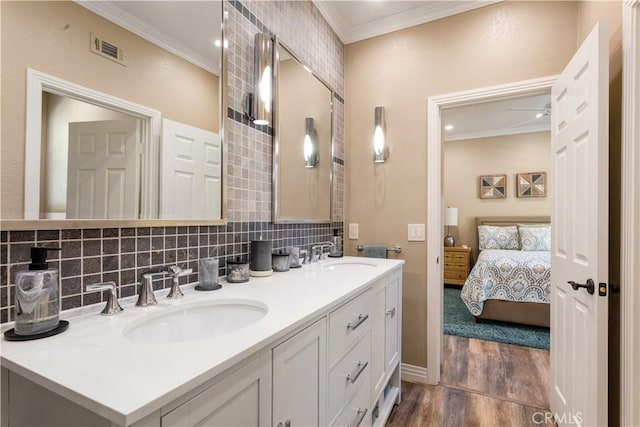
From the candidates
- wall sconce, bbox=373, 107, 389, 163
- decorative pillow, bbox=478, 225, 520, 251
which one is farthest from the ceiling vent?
decorative pillow, bbox=478, 225, 520, 251

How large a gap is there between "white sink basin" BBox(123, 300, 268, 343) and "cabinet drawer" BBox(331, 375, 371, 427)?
0.52 meters

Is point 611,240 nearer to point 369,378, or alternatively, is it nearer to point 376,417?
point 369,378

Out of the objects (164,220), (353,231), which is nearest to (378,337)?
(353,231)

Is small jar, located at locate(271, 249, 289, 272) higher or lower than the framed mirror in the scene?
lower

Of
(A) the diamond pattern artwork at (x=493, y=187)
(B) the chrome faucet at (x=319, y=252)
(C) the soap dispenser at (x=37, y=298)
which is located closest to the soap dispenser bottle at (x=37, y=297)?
(C) the soap dispenser at (x=37, y=298)

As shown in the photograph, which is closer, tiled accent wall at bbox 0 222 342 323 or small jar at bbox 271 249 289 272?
tiled accent wall at bbox 0 222 342 323

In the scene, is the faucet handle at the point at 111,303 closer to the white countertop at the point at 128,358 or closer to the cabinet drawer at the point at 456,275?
the white countertop at the point at 128,358

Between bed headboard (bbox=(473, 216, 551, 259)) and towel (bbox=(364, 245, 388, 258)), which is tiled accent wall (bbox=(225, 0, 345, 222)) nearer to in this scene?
towel (bbox=(364, 245, 388, 258))

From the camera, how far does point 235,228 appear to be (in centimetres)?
150

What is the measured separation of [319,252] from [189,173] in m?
1.11

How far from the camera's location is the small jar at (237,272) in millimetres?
1362

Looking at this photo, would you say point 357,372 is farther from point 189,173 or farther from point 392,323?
point 189,173

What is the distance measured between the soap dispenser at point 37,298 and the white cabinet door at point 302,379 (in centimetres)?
56

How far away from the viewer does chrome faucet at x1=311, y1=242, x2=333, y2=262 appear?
2.05m
